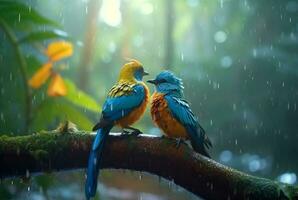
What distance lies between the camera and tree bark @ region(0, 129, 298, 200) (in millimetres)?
1404

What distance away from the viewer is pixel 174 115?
1.57m

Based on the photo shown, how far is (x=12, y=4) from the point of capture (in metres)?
2.03

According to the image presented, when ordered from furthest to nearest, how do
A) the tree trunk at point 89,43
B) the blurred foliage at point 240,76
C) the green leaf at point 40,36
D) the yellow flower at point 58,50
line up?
the blurred foliage at point 240,76, the tree trunk at point 89,43, the green leaf at point 40,36, the yellow flower at point 58,50

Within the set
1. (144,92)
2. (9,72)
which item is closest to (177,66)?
(9,72)

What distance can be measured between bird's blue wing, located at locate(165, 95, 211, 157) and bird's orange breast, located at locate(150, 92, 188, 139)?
2cm

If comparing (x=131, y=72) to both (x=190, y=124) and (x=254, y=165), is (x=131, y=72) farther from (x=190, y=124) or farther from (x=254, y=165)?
(x=254, y=165)

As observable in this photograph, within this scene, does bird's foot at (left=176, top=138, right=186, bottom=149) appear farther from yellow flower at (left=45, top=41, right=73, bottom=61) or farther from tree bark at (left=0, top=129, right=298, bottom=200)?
yellow flower at (left=45, top=41, right=73, bottom=61)

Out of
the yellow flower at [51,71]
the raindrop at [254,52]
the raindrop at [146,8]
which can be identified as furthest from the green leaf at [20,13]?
the raindrop at [146,8]

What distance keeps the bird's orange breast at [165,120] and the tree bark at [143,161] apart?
0.30 feet

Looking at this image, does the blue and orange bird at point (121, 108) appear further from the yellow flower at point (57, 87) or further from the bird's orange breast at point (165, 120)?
the yellow flower at point (57, 87)

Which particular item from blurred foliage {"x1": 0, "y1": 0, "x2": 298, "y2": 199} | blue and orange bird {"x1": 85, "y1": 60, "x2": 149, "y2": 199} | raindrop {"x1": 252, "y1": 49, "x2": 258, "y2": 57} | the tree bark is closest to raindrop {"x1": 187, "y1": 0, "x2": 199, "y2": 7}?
blurred foliage {"x1": 0, "y1": 0, "x2": 298, "y2": 199}

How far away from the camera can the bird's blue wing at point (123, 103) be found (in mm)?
1498

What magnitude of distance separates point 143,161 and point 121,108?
19 centimetres

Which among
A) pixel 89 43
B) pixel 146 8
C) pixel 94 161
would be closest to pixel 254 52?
pixel 89 43
